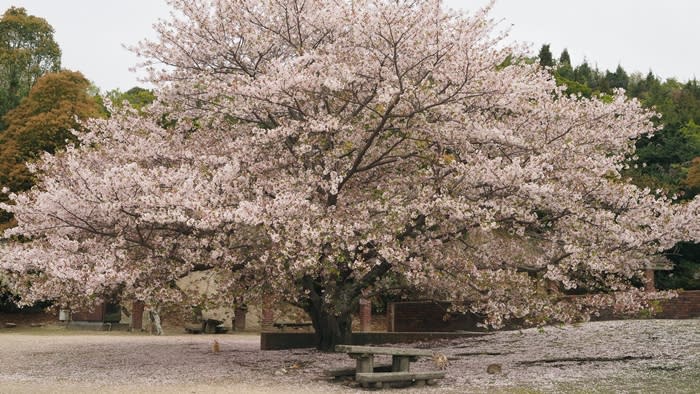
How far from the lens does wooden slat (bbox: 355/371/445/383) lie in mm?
10648

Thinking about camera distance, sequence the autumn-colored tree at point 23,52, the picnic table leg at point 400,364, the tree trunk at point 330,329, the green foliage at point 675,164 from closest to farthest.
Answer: the picnic table leg at point 400,364, the tree trunk at point 330,329, the green foliage at point 675,164, the autumn-colored tree at point 23,52

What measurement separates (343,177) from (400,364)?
382cm


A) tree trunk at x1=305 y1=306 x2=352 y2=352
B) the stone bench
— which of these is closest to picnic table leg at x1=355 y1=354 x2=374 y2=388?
the stone bench

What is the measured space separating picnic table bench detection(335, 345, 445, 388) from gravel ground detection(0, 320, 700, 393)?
273mm

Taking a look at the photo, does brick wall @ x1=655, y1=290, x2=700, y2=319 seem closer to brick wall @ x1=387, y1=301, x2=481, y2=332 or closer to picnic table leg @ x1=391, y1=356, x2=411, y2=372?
brick wall @ x1=387, y1=301, x2=481, y2=332

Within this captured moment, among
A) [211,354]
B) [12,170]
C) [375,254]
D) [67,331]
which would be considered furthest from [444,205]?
[12,170]

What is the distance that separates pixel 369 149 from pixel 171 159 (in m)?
4.25

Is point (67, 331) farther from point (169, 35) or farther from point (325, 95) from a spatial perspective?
point (325, 95)

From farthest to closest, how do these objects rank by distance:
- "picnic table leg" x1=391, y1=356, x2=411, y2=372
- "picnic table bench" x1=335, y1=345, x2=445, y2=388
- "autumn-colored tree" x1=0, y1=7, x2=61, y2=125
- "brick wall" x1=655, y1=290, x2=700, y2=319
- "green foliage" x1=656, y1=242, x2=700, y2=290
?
"autumn-colored tree" x1=0, y1=7, x2=61, y2=125 → "green foliage" x1=656, y1=242, x2=700, y2=290 → "brick wall" x1=655, y1=290, x2=700, y2=319 → "picnic table leg" x1=391, y1=356, x2=411, y2=372 → "picnic table bench" x1=335, y1=345, x2=445, y2=388

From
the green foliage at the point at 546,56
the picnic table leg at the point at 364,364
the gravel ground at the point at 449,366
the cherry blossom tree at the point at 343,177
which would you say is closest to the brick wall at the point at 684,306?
the gravel ground at the point at 449,366

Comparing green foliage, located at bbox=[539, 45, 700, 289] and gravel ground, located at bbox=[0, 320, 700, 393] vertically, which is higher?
green foliage, located at bbox=[539, 45, 700, 289]

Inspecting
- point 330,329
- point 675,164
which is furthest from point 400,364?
point 675,164

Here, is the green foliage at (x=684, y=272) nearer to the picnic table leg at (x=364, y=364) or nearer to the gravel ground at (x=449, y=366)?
the gravel ground at (x=449, y=366)

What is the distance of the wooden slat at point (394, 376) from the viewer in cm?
1065
